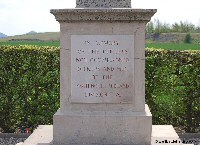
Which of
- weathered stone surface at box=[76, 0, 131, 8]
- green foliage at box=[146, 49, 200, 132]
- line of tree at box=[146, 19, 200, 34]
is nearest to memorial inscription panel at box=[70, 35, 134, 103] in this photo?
weathered stone surface at box=[76, 0, 131, 8]

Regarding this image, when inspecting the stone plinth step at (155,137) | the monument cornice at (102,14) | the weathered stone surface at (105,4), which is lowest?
the stone plinth step at (155,137)

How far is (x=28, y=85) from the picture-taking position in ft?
28.5

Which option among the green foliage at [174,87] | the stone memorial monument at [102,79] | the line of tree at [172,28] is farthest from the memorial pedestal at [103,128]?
the line of tree at [172,28]

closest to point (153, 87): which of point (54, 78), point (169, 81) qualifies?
point (169, 81)

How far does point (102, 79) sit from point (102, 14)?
898 millimetres

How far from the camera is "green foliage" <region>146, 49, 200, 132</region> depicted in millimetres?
8445

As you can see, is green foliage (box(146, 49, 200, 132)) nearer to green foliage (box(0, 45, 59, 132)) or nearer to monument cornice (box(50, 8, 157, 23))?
green foliage (box(0, 45, 59, 132))

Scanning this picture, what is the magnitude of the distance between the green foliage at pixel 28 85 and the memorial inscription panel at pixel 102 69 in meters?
2.59

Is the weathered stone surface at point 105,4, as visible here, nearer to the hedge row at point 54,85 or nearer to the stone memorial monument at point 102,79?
the stone memorial monument at point 102,79

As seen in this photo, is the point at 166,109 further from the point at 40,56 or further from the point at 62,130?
the point at 62,130

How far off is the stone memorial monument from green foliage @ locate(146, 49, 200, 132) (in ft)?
8.36

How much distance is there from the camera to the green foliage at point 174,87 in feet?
27.7

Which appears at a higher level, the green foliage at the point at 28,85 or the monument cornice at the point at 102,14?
the monument cornice at the point at 102,14

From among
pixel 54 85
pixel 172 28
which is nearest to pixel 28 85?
pixel 54 85
